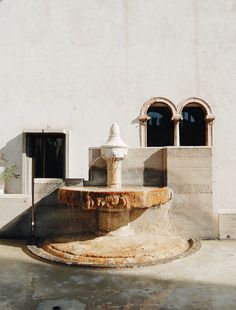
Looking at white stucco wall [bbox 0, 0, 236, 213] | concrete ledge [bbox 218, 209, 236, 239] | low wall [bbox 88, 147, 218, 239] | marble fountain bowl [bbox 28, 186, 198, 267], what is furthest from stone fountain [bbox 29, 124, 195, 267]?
white stucco wall [bbox 0, 0, 236, 213]

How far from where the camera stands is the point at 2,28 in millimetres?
10500

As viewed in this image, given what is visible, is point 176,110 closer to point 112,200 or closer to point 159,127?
point 159,127

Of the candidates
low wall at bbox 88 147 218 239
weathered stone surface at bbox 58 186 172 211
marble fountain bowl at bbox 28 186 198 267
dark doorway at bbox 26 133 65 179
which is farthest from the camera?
dark doorway at bbox 26 133 65 179

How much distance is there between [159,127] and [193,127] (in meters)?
1.02

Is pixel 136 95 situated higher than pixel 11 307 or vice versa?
pixel 136 95

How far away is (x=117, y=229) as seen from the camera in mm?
6230

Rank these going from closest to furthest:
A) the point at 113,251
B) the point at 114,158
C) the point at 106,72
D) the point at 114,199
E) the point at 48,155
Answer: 1. the point at 113,251
2. the point at 114,199
3. the point at 114,158
4. the point at 106,72
5. the point at 48,155

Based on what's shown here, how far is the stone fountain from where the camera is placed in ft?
17.3

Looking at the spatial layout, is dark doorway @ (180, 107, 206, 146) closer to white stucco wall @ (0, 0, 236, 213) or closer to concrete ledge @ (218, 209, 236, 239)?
white stucco wall @ (0, 0, 236, 213)

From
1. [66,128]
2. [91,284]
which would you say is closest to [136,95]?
[66,128]

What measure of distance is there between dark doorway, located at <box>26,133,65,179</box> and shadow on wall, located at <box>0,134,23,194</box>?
39 centimetres

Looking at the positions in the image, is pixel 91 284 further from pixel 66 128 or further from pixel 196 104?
pixel 196 104

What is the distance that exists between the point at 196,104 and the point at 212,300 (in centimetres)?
739

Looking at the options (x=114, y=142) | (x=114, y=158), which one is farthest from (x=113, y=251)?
(x=114, y=142)
